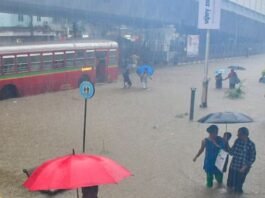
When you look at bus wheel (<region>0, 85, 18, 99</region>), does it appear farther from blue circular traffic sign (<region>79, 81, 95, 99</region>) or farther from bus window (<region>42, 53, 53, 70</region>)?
blue circular traffic sign (<region>79, 81, 95, 99</region>)

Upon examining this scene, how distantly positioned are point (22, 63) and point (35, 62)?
81 cm

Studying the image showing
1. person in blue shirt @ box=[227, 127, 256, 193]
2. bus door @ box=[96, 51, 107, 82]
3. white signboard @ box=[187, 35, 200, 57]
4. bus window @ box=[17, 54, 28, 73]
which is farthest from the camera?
white signboard @ box=[187, 35, 200, 57]

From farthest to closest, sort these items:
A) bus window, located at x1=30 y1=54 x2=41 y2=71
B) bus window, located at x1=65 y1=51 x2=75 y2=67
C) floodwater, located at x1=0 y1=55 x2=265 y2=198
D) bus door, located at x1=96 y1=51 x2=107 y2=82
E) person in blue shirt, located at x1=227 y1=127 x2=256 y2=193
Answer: bus door, located at x1=96 y1=51 x2=107 y2=82 → bus window, located at x1=65 y1=51 x2=75 y2=67 → bus window, located at x1=30 y1=54 x2=41 y2=71 → floodwater, located at x1=0 y1=55 x2=265 y2=198 → person in blue shirt, located at x1=227 y1=127 x2=256 y2=193

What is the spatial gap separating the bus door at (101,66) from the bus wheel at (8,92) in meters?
5.85

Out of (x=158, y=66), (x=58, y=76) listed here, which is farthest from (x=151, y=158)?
(x=158, y=66)

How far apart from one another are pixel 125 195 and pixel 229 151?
204 centimetres

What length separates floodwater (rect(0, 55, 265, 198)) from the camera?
8.41 metres

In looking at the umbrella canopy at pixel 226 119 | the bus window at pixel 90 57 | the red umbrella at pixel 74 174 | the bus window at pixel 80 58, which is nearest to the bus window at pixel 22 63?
the bus window at pixel 80 58

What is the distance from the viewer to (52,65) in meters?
20.6

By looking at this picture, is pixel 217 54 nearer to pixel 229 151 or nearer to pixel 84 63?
pixel 84 63

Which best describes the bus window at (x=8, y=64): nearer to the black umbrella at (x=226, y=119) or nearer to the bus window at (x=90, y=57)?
the bus window at (x=90, y=57)

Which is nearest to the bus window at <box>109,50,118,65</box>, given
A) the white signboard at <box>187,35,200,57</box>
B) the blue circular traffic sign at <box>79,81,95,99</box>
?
the blue circular traffic sign at <box>79,81,95,99</box>

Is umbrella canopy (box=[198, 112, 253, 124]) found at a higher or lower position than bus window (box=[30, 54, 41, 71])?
lower

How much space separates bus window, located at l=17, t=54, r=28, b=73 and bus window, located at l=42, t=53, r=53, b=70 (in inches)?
42.2
